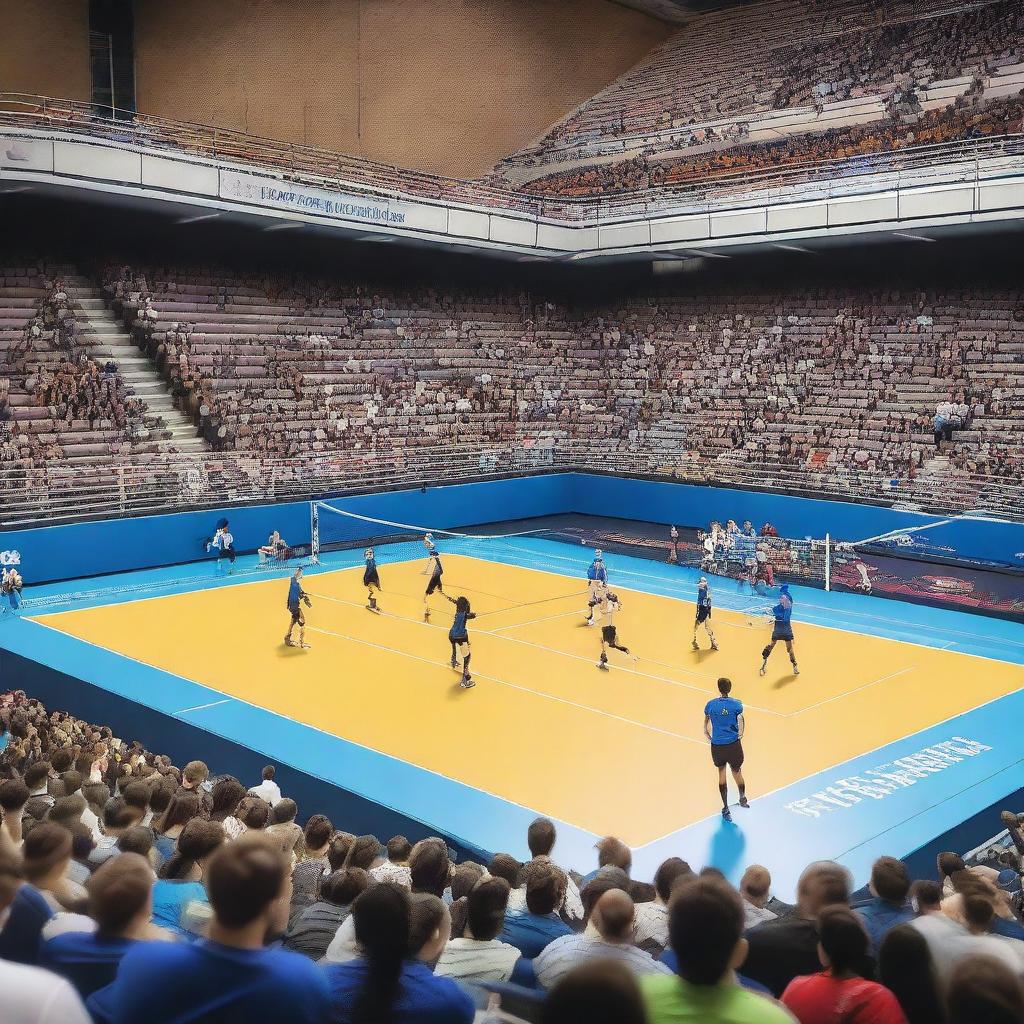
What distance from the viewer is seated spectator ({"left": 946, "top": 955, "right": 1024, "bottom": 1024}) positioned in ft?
11.0

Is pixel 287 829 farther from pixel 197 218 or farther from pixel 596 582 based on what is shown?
pixel 197 218

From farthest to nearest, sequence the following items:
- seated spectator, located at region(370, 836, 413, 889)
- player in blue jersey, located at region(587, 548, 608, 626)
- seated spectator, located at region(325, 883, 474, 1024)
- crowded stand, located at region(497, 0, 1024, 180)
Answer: crowded stand, located at region(497, 0, 1024, 180), player in blue jersey, located at region(587, 548, 608, 626), seated spectator, located at region(370, 836, 413, 889), seated spectator, located at region(325, 883, 474, 1024)

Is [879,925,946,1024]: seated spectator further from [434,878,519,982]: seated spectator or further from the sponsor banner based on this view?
the sponsor banner

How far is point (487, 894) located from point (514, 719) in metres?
11.6

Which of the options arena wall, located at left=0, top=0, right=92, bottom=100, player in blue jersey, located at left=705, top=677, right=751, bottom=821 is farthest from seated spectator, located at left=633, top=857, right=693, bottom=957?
arena wall, located at left=0, top=0, right=92, bottom=100

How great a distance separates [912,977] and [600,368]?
4016cm

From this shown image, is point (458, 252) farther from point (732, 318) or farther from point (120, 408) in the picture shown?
point (120, 408)

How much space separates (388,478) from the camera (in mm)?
34500

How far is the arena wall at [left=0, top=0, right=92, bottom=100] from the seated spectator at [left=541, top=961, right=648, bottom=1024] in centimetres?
3871

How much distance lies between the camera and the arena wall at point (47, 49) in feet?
115

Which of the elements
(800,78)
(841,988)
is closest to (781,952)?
(841,988)

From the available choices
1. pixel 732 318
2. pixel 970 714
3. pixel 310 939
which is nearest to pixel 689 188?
pixel 732 318

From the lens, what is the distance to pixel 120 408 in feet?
104

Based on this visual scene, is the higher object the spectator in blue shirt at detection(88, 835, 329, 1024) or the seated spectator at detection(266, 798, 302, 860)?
the spectator in blue shirt at detection(88, 835, 329, 1024)
